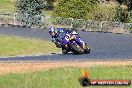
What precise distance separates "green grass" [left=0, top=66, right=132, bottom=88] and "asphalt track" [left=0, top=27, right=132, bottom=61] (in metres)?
3.42

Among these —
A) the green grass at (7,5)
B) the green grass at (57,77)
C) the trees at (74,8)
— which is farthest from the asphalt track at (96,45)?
the green grass at (7,5)

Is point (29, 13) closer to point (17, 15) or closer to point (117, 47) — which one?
point (17, 15)

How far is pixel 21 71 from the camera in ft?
70.3

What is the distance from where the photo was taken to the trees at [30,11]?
47.2m

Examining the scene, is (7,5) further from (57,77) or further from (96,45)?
(57,77)

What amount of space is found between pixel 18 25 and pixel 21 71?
25.6 metres

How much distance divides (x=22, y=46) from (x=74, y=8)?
2001 centimetres

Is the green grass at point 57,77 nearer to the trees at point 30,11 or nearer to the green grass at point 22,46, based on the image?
the green grass at point 22,46

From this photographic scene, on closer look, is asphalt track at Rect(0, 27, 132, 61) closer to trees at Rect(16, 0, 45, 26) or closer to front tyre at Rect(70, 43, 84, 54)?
front tyre at Rect(70, 43, 84, 54)

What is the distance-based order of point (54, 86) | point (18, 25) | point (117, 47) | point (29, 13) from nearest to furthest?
point (54, 86) < point (117, 47) < point (18, 25) < point (29, 13)

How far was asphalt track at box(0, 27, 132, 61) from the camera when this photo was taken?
1016 inches

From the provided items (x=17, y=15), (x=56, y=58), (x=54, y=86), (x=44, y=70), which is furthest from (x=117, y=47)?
(x=17, y=15)

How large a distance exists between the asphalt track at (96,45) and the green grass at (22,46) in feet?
7.58

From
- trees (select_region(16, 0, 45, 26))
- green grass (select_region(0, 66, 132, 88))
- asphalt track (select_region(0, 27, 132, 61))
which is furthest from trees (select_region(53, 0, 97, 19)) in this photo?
green grass (select_region(0, 66, 132, 88))
